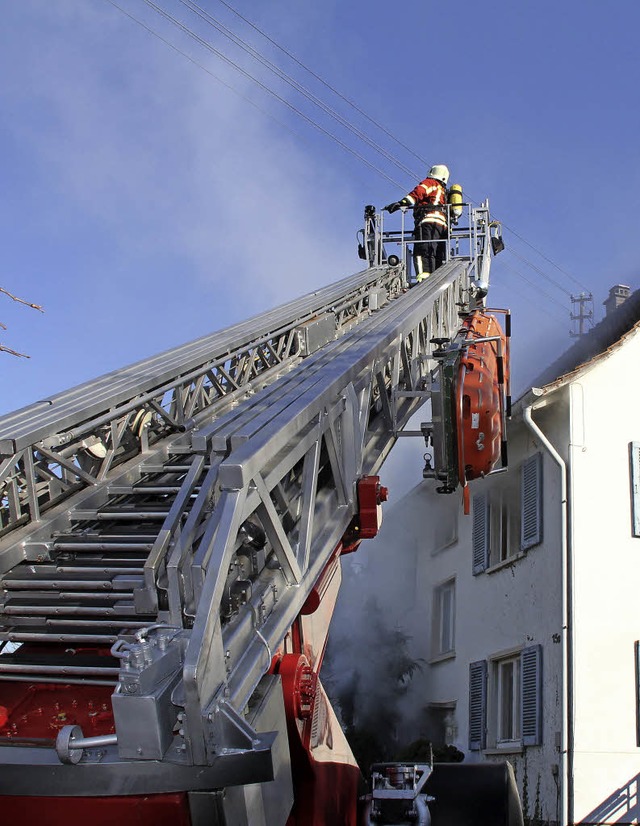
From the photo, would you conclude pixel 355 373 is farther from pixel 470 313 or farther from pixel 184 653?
pixel 470 313

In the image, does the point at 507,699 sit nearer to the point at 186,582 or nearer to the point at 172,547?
the point at 172,547

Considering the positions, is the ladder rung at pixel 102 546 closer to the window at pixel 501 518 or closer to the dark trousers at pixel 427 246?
the window at pixel 501 518

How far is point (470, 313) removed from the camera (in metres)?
7.84

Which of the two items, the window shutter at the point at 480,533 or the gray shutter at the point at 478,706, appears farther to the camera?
the window shutter at the point at 480,533

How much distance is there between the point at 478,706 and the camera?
33.4ft

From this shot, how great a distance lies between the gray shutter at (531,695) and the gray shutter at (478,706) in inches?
39.8

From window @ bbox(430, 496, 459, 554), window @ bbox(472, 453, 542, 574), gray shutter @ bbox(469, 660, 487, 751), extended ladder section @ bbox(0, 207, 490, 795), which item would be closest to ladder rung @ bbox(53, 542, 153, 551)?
extended ladder section @ bbox(0, 207, 490, 795)

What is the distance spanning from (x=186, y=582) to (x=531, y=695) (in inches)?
265

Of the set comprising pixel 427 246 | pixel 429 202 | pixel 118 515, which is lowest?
pixel 118 515

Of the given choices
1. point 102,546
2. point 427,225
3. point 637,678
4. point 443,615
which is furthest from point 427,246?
point 102,546

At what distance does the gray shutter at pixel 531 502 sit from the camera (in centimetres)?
955

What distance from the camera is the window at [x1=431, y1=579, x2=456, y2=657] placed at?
40.1ft

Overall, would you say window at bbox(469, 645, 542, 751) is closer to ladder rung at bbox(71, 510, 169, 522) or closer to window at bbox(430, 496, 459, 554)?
window at bbox(430, 496, 459, 554)

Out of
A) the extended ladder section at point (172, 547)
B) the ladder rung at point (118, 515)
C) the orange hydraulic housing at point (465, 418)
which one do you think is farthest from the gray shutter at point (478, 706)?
the ladder rung at point (118, 515)
